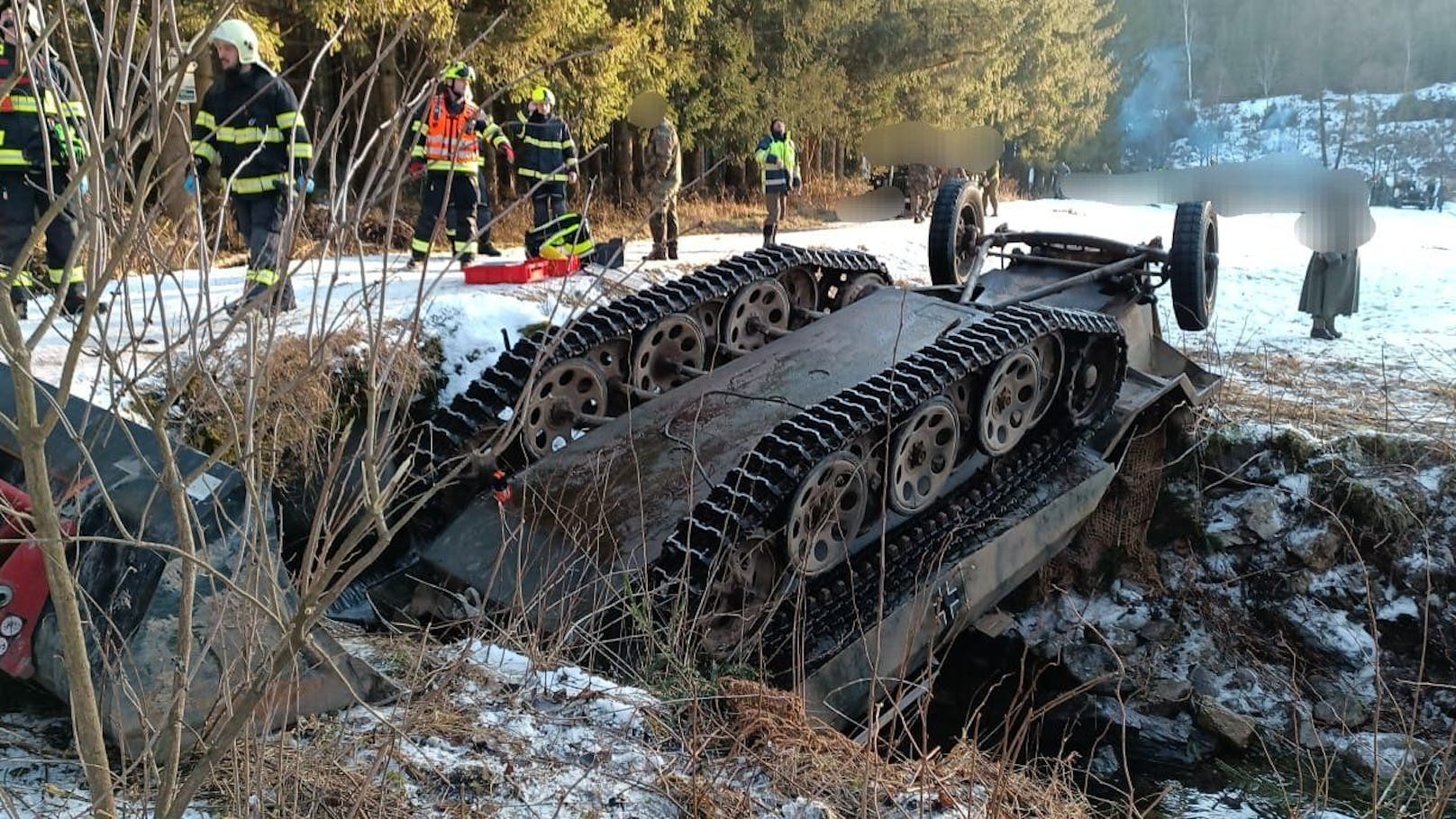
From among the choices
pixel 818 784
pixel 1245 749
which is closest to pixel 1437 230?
pixel 1245 749

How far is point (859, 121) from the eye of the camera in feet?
68.1

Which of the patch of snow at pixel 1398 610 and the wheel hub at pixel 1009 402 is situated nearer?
the wheel hub at pixel 1009 402

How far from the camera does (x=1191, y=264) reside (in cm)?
698

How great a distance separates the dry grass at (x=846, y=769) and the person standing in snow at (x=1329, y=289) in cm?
923

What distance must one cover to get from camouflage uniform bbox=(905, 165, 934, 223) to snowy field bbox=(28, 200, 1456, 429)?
41 cm

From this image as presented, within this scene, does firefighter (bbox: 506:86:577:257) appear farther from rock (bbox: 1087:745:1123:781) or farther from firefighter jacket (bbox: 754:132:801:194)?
rock (bbox: 1087:745:1123:781)

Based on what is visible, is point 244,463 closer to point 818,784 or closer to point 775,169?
point 818,784

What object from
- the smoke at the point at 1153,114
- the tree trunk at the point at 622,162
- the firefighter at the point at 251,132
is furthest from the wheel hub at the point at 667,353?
the smoke at the point at 1153,114

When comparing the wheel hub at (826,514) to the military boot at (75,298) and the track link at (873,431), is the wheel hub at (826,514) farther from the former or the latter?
the military boot at (75,298)

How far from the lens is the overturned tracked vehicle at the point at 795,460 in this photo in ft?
14.9

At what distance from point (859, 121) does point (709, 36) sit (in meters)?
4.06

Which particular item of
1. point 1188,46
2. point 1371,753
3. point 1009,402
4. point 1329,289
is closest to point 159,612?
point 1009,402

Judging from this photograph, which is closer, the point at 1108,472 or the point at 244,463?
the point at 244,463

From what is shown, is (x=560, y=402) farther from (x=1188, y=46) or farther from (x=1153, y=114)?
(x=1188, y=46)
